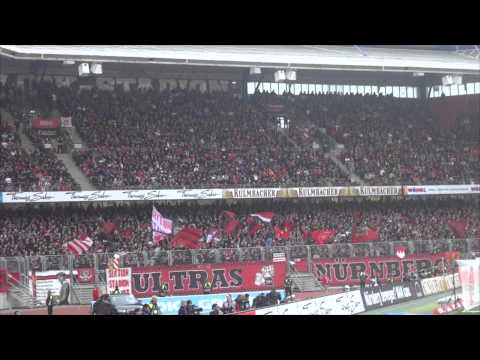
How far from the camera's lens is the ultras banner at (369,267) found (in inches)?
1125

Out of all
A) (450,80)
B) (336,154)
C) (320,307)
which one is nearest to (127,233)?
(320,307)

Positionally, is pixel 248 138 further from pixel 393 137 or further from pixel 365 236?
pixel 393 137

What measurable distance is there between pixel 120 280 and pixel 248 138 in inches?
487

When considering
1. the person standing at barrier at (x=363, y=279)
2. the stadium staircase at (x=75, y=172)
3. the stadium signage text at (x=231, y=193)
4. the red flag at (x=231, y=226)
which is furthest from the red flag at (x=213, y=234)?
the person standing at barrier at (x=363, y=279)

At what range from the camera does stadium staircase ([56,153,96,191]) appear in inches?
1225

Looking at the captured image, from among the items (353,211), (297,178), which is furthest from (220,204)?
(353,211)

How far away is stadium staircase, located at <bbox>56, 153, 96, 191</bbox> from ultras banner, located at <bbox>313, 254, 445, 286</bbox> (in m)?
8.98

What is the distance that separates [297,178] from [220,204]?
3.43 metres

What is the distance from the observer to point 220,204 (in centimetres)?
3372

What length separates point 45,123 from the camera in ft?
108

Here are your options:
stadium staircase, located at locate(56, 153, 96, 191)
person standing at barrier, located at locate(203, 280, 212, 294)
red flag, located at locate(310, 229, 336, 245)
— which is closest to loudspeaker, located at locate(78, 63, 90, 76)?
stadium staircase, located at locate(56, 153, 96, 191)

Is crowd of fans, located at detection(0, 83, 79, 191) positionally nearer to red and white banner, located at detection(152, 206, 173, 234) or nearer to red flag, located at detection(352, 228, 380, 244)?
red and white banner, located at detection(152, 206, 173, 234)

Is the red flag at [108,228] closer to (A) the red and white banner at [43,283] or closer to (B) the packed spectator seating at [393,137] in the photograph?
(A) the red and white banner at [43,283]

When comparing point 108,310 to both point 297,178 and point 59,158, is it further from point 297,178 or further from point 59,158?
point 297,178
